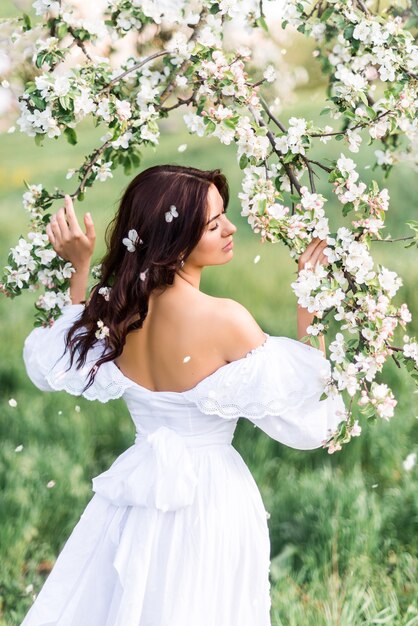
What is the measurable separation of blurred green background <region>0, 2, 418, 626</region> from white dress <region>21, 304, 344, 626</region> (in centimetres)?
28

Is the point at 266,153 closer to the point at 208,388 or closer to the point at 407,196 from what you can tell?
the point at 208,388

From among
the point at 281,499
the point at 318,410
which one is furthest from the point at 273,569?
the point at 318,410

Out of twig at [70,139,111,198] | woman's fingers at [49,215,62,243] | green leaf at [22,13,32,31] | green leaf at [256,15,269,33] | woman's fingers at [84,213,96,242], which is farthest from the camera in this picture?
green leaf at [256,15,269,33]

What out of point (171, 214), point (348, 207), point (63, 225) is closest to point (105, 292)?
point (63, 225)

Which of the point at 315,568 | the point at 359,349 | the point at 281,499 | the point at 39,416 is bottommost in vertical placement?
the point at 39,416

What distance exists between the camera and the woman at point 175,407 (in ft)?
8.41

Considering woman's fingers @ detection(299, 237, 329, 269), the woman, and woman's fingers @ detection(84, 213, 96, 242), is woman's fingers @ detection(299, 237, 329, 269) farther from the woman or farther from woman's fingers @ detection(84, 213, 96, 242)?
woman's fingers @ detection(84, 213, 96, 242)

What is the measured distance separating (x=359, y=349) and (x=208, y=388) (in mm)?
441

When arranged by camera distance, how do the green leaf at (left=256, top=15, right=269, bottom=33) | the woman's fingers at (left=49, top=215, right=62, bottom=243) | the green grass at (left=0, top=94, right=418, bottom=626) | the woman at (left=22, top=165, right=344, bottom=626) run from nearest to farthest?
the woman at (left=22, top=165, right=344, bottom=626), the woman's fingers at (left=49, top=215, right=62, bottom=243), the green leaf at (left=256, top=15, right=269, bottom=33), the green grass at (left=0, top=94, right=418, bottom=626)

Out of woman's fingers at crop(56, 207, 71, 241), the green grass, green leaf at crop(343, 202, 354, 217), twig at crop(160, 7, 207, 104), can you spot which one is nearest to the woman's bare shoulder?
green leaf at crop(343, 202, 354, 217)

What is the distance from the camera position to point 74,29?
321 centimetres

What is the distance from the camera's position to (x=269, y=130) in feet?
9.08

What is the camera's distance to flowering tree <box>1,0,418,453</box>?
2461 mm

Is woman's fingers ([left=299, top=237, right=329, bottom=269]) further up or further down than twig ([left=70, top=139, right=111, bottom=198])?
further down
